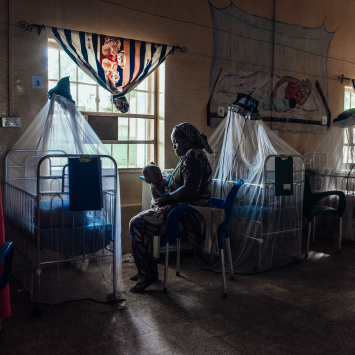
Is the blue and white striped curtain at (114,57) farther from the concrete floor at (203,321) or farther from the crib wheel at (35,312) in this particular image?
the crib wheel at (35,312)

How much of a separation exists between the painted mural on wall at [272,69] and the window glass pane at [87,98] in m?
1.40

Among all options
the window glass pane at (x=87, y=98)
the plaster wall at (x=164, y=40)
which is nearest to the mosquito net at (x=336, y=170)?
the plaster wall at (x=164, y=40)

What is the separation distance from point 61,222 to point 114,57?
197 cm

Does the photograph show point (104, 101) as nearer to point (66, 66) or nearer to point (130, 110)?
point (130, 110)

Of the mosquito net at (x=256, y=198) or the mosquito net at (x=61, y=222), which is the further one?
the mosquito net at (x=256, y=198)

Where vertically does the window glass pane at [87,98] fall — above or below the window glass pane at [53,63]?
below

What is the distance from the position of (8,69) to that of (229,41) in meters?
2.59

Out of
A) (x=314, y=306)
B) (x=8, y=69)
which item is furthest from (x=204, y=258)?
(x=8, y=69)

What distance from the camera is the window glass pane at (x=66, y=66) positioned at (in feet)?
12.6

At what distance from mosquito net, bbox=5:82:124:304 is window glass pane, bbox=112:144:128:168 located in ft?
3.10

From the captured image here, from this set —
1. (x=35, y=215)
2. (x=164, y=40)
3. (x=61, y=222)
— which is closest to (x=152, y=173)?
(x=61, y=222)

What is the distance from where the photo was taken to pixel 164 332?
2389mm

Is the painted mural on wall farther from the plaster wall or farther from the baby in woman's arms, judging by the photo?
the baby in woman's arms

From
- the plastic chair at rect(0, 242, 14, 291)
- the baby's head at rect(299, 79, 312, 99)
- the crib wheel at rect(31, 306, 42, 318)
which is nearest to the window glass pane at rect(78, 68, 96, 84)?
the crib wheel at rect(31, 306, 42, 318)
